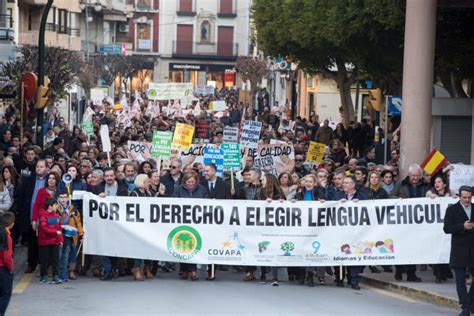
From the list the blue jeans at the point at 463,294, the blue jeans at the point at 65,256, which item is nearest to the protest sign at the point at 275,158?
the blue jeans at the point at 65,256

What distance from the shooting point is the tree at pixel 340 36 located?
1212 inches

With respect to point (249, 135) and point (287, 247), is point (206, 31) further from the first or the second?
point (287, 247)

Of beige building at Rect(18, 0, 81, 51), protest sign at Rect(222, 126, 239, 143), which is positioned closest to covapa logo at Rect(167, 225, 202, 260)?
protest sign at Rect(222, 126, 239, 143)

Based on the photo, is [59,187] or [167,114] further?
[167,114]

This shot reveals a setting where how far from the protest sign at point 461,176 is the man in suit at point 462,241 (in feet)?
11.4

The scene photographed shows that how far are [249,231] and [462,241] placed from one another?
3.94 m

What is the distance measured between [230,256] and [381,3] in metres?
12.6

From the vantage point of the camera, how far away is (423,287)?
56.1 ft

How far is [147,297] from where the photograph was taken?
16.0 meters

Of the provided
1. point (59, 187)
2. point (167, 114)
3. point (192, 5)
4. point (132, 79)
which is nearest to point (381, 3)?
point (59, 187)

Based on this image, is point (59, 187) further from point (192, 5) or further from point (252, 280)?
point (192, 5)

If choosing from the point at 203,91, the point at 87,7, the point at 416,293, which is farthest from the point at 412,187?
the point at 203,91

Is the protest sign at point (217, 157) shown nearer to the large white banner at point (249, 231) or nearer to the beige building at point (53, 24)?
the large white banner at point (249, 231)

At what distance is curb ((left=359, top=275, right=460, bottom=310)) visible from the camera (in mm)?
Result: 15836
